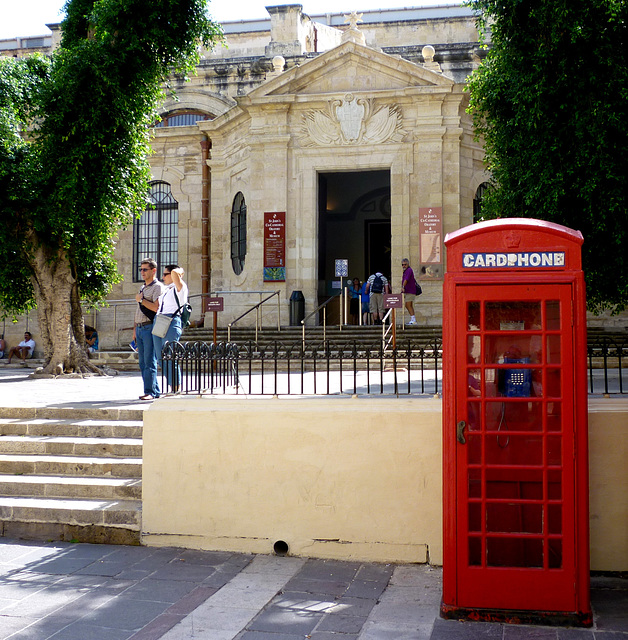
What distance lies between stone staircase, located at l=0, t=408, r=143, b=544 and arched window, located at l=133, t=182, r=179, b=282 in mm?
16733

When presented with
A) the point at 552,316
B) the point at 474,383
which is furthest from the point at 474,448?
the point at 552,316

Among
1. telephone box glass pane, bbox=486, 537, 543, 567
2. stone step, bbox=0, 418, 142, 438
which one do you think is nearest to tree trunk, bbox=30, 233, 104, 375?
stone step, bbox=0, 418, 142, 438

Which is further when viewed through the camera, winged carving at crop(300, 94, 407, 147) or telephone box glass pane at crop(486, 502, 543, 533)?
winged carving at crop(300, 94, 407, 147)

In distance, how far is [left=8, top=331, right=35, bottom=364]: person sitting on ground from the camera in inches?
913

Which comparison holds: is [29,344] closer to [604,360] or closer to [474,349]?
[604,360]

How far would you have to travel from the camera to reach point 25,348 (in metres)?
23.2

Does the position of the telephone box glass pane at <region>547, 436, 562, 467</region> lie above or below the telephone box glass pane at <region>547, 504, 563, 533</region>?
above

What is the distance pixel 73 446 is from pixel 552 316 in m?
5.22

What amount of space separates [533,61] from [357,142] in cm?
1060

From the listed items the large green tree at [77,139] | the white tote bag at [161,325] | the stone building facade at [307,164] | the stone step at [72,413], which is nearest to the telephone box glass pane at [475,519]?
the stone step at [72,413]

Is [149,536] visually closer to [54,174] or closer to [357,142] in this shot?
[54,174]

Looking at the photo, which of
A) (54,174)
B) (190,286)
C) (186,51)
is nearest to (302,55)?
(190,286)

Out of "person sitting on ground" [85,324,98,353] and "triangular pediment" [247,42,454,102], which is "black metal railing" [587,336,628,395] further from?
"person sitting on ground" [85,324,98,353]

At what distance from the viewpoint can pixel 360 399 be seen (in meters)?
6.28
